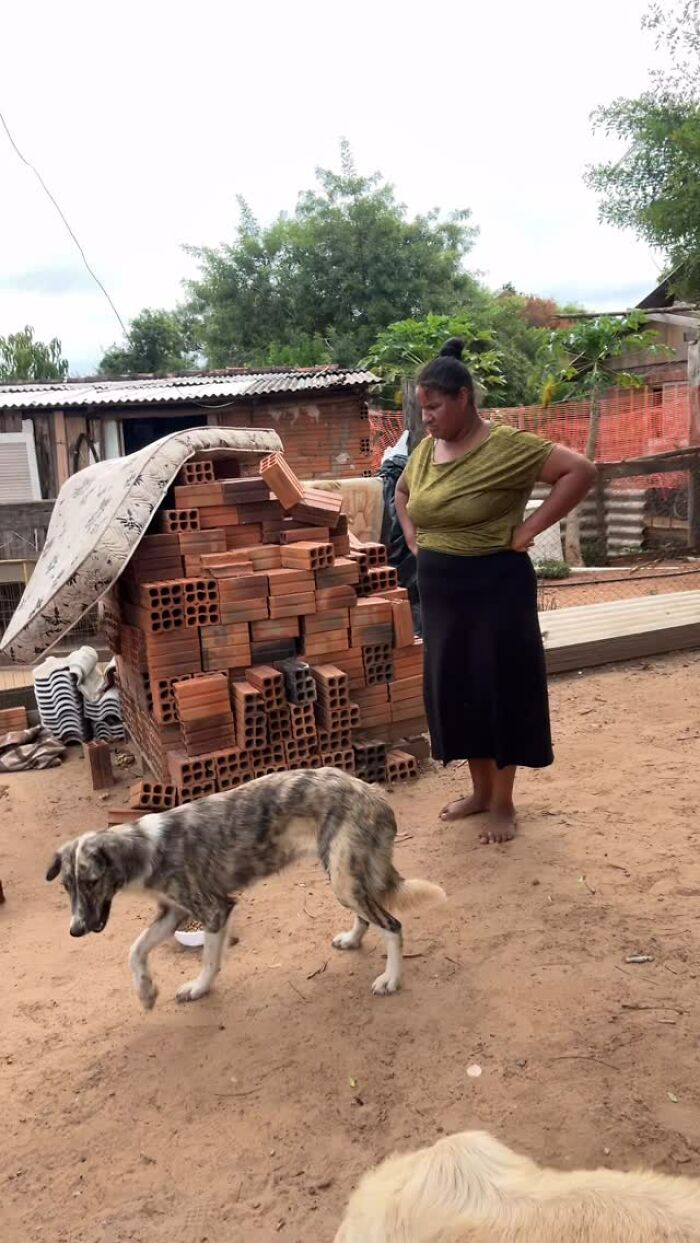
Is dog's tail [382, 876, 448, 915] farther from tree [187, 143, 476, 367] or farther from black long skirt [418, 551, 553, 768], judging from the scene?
tree [187, 143, 476, 367]

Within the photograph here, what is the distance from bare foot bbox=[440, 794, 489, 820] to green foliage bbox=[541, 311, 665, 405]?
15268 mm

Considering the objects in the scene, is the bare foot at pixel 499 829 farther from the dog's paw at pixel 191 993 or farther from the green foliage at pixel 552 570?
the green foliage at pixel 552 570

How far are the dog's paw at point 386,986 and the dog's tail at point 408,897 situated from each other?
9.1 inches

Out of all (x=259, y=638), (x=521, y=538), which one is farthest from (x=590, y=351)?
(x=521, y=538)

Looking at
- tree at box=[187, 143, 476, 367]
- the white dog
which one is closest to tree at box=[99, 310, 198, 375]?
tree at box=[187, 143, 476, 367]

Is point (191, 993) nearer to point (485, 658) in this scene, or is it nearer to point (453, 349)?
point (485, 658)

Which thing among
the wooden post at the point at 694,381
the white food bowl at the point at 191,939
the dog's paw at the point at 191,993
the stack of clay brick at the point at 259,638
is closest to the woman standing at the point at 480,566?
the stack of clay brick at the point at 259,638

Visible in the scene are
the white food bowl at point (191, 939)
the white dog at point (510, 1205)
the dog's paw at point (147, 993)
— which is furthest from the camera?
the white food bowl at point (191, 939)

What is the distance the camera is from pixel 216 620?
4.82 m

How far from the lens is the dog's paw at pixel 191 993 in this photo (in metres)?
3.16

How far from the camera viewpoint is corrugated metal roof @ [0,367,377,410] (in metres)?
14.0

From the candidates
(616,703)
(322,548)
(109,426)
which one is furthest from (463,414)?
(109,426)

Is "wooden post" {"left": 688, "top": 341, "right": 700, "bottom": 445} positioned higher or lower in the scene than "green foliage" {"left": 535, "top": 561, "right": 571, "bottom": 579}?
higher

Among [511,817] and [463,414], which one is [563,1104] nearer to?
[511,817]
